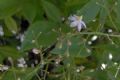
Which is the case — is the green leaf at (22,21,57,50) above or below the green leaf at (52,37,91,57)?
above

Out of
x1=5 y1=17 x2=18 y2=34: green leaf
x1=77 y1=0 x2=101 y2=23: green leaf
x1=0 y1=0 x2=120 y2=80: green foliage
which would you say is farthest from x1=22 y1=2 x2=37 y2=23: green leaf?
x1=77 y1=0 x2=101 y2=23: green leaf

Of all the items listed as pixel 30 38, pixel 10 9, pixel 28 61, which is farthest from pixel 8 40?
pixel 30 38

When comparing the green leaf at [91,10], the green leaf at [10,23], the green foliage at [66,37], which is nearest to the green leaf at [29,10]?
the green foliage at [66,37]

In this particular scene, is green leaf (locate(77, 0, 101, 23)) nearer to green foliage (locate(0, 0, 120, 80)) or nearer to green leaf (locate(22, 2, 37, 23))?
green foliage (locate(0, 0, 120, 80))

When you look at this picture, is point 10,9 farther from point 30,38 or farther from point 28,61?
point 28,61

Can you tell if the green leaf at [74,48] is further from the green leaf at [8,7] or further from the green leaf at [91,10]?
the green leaf at [8,7]

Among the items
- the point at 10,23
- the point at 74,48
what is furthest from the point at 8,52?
the point at 74,48

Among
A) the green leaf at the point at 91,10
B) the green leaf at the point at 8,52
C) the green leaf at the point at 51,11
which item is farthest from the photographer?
the green leaf at the point at 8,52

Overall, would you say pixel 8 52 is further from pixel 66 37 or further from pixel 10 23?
pixel 66 37

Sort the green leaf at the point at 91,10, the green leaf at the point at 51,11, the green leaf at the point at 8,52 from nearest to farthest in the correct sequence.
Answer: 1. the green leaf at the point at 91,10
2. the green leaf at the point at 51,11
3. the green leaf at the point at 8,52
